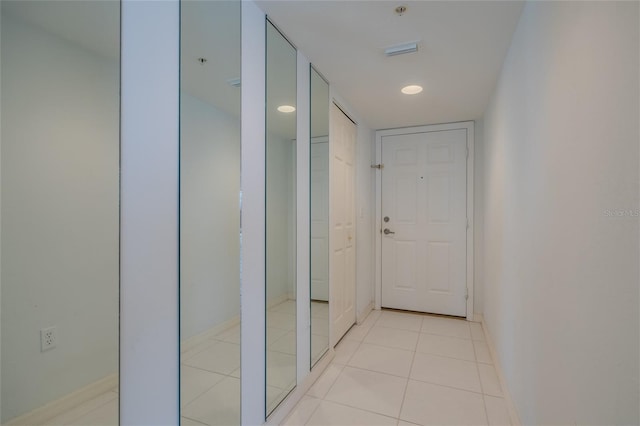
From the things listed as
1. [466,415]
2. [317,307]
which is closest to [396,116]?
[317,307]

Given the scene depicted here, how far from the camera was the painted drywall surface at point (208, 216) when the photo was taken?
1.16m

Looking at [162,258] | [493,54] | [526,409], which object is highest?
[493,54]

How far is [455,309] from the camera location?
11.5ft

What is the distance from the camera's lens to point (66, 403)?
0.81m

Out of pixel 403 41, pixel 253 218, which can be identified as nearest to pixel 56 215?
pixel 253 218

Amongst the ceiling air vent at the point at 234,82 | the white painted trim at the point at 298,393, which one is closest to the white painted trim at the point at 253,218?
the ceiling air vent at the point at 234,82

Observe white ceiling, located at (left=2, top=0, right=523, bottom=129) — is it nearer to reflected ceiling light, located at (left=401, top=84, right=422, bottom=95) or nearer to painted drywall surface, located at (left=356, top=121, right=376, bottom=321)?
reflected ceiling light, located at (left=401, top=84, right=422, bottom=95)

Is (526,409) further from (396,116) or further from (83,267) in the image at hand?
(396,116)

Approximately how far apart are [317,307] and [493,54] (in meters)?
2.12

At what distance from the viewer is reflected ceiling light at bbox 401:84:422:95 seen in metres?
2.52

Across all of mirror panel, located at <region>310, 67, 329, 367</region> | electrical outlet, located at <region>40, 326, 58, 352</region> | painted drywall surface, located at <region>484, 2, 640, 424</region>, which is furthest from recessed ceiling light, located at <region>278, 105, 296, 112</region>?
electrical outlet, located at <region>40, 326, 58, 352</region>

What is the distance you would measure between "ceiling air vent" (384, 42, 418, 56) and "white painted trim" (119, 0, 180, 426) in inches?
51.4

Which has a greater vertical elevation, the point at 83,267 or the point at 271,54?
the point at 271,54

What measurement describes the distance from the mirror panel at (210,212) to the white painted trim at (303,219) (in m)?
0.61
